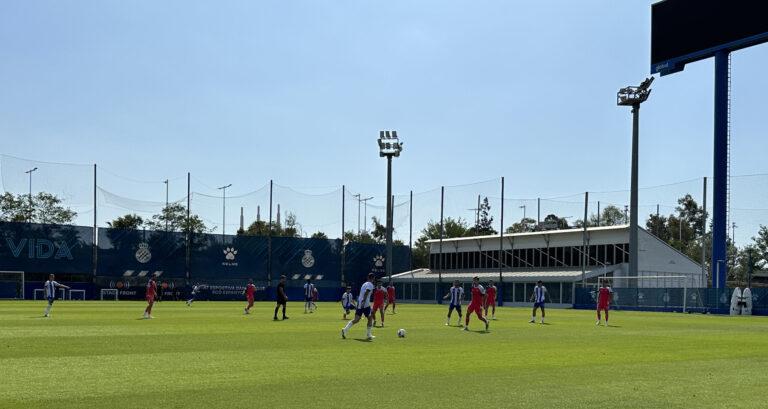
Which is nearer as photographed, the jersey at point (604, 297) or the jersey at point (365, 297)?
the jersey at point (365, 297)

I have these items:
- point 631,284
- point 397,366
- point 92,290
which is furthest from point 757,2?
point 92,290

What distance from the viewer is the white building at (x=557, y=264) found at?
2881 inches

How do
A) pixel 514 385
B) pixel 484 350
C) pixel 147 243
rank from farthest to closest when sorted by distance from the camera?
pixel 147 243
pixel 484 350
pixel 514 385

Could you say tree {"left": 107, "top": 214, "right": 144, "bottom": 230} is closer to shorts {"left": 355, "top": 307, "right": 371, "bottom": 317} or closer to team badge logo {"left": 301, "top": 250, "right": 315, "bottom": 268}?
team badge logo {"left": 301, "top": 250, "right": 315, "bottom": 268}

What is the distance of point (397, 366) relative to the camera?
54.0 feet

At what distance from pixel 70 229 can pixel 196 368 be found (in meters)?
61.3

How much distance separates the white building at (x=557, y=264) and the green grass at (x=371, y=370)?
147 feet

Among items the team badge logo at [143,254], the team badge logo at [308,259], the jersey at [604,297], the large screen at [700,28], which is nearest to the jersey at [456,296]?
the jersey at [604,297]

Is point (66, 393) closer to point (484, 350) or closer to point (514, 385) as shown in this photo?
point (514, 385)

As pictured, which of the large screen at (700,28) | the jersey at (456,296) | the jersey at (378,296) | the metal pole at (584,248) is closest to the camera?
the jersey at (378,296)

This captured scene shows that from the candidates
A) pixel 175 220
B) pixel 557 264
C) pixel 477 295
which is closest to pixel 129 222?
pixel 175 220

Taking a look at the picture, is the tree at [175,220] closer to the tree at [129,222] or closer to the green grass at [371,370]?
the tree at [129,222]

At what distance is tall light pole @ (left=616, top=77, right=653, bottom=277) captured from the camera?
6731 centimetres

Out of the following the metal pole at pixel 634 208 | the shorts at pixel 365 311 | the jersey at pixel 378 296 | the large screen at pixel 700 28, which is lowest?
the shorts at pixel 365 311
